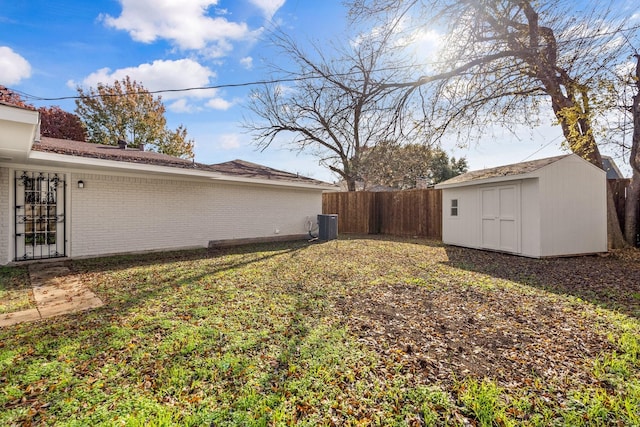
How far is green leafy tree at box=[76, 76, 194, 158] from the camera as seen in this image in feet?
62.5

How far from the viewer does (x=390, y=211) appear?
13891 millimetres

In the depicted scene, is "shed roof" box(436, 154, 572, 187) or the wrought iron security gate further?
"shed roof" box(436, 154, 572, 187)

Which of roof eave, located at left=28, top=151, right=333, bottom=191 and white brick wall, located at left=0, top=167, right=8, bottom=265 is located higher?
roof eave, located at left=28, top=151, right=333, bottom=191

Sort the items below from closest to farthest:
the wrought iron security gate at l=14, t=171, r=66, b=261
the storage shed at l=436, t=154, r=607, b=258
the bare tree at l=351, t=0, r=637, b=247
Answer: the bare tree at l=351, t=0, r=637, b=247 → the wrought iron security gate at l=14, t=171, r=66, b=261 → the storage shed at l=436, t=154, r=607, b=258

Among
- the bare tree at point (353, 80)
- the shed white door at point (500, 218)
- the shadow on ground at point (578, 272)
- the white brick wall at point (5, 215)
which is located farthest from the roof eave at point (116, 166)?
the shed white door at point (500, 218)

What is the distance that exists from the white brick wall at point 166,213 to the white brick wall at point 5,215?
40.6 inches

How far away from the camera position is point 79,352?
265 cm

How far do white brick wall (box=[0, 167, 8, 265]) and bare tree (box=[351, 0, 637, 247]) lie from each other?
850cm

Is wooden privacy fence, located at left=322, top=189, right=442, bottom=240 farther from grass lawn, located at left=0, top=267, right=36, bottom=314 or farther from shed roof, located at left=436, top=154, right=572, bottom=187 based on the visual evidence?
grass lawn, located at left=0, top=267, right=36, bottom=314

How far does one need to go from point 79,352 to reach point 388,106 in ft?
21.8

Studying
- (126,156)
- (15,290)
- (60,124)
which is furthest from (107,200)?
(60,124)

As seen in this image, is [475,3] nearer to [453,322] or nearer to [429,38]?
[429,38]

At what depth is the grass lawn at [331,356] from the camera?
1.95 meters

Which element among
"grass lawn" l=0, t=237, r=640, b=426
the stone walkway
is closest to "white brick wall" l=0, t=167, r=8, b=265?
the stone walkway
